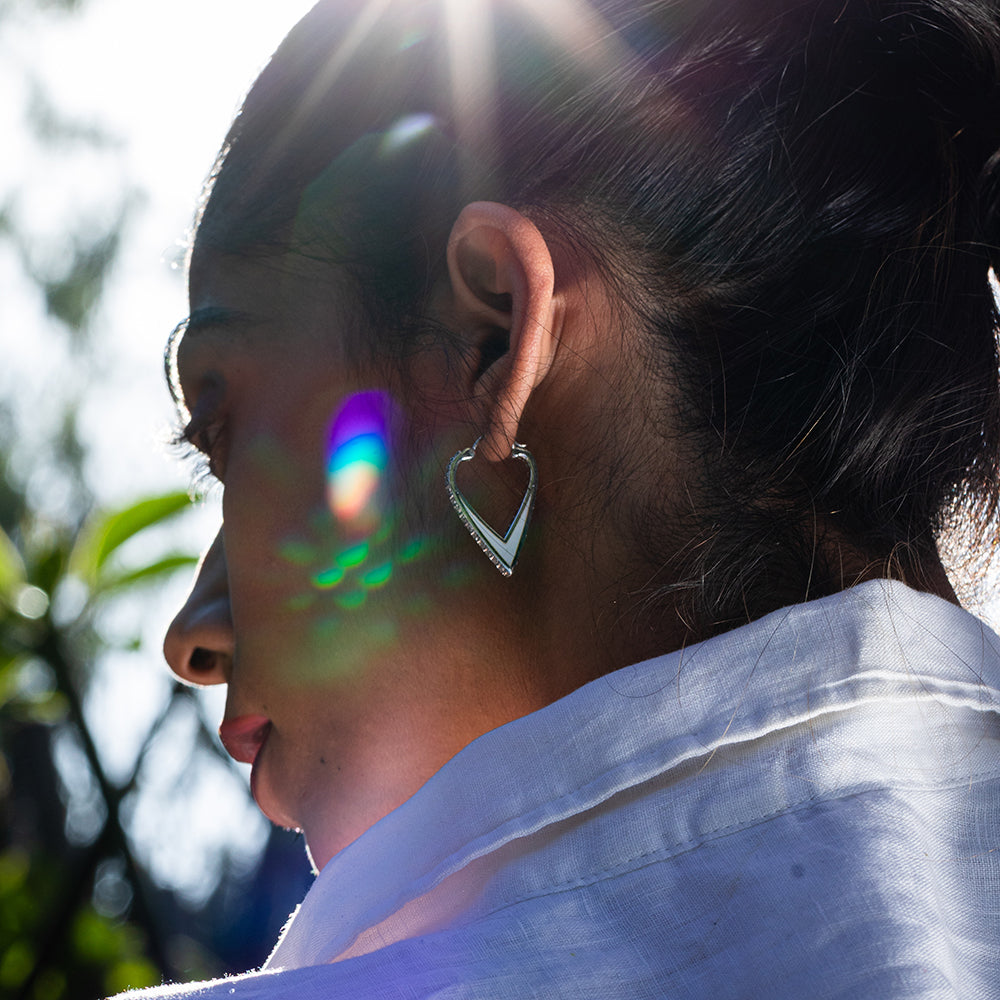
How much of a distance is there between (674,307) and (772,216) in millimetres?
133

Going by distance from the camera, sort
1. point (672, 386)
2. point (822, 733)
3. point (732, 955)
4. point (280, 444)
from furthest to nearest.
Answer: point (280, 444) → point (672, 386) → point (822, 733) → point (732, 955)

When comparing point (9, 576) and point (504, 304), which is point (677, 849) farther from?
point (9, 576)

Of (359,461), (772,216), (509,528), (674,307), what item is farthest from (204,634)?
(772,216)

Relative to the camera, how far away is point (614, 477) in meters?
0.99

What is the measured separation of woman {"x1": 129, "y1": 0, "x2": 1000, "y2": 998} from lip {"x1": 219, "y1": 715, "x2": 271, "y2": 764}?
8 centimetres

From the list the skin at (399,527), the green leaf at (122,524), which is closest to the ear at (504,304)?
the skin at (399,527)

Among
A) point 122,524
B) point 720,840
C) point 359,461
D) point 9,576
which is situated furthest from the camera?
point 122,524

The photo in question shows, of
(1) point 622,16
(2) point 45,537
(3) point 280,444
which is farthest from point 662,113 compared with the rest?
(2) point 45,537

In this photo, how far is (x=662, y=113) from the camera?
101 cm

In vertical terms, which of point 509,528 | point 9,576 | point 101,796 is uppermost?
point 509,528

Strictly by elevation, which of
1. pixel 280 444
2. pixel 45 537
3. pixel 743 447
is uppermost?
pixel 280 444

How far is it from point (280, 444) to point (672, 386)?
1.50 ft

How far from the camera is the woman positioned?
2.59ft

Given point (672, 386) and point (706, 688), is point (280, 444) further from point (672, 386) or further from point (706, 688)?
point (706, 688)
